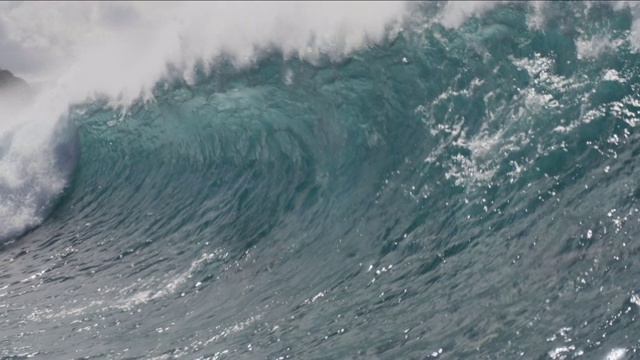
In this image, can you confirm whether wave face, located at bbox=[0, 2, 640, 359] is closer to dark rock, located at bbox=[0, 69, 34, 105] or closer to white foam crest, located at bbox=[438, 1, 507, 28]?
white foam crest, located at bbox=[438, 1, 507, 28]

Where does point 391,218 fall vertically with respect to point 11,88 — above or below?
below

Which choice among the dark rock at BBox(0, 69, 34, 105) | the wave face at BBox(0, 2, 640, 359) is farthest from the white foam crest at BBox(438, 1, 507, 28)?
the dark rock at BBox(0, 69, 34, 105)

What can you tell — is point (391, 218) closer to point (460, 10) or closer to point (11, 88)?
point (460, 10)

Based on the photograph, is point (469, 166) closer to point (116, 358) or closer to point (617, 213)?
point (617, 213)

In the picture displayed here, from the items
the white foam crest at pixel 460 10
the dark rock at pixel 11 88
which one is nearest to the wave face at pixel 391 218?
the white foam crest at pixel 460 10

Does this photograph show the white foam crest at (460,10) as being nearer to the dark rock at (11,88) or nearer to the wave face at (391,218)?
the wave face at (391,218)

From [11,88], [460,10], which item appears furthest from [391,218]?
[11,88]

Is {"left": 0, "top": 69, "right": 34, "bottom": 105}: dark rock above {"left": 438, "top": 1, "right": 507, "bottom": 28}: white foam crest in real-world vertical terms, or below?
above

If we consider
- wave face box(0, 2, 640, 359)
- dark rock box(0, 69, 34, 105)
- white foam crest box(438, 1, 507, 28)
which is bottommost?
wave face box(0, 2, 640, 359)
